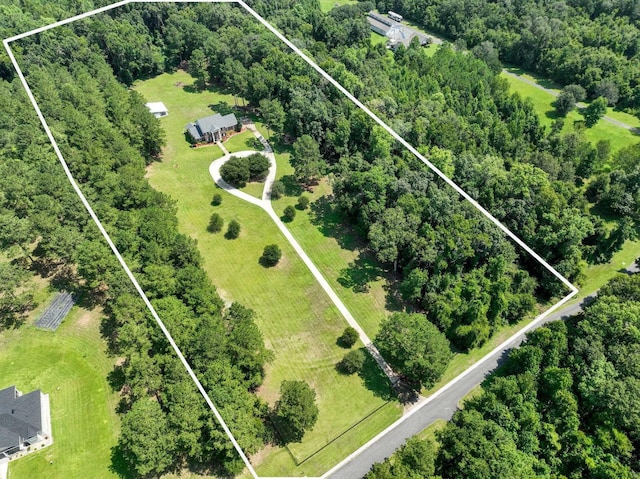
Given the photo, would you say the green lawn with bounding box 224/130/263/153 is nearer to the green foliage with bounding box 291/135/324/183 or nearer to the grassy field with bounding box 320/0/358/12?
the green foliage with bounding box 291/135/324/183

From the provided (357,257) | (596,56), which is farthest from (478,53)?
(357,257)

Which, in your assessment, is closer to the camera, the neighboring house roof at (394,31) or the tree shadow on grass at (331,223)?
the tree shadow on grass at (331,223)

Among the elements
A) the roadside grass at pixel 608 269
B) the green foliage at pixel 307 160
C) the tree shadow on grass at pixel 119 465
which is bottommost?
the tree shadow on grass at pixel 119 465

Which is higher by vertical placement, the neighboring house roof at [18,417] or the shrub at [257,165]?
the shrub at [257,165]

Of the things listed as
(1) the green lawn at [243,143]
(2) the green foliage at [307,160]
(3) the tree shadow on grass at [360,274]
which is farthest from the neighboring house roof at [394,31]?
(3) the tree shadow on grass at [360,274]

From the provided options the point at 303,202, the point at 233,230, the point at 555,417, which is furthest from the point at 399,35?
the point at 555,417

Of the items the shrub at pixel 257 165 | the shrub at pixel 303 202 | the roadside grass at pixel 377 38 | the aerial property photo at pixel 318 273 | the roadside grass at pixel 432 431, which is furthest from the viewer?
the roadside grass at pixel 377 38

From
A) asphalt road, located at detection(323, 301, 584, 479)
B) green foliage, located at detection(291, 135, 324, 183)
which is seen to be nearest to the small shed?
green foliage, located at detection(291, 135, 324, 183)

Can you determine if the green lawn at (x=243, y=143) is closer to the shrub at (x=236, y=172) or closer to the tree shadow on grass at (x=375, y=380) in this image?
the shrub at (x=236, y=172)
